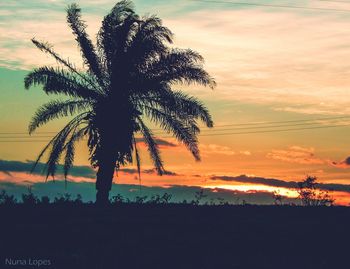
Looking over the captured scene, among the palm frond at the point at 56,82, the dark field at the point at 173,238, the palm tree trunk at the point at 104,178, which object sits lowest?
the dark field at the point at 173,238

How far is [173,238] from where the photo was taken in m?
18.5

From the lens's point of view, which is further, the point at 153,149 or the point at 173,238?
the point at 153,149

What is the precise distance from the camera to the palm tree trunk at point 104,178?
3041 centimetres

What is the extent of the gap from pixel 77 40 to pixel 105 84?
2513 millimetres

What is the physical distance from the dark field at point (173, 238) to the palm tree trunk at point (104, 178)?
6.40 meters

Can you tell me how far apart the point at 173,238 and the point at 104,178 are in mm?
12379

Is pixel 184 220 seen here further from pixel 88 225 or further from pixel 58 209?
pixel 58 209

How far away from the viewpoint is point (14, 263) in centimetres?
1546

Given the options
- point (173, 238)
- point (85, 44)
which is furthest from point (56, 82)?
point (173, 238)

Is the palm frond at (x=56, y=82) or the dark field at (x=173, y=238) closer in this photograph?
the dark field at (x=173, y=238)

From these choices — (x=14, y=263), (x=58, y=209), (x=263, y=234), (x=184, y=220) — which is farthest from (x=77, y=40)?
(x=14, y=263)

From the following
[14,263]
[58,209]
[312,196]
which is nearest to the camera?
[14,263]

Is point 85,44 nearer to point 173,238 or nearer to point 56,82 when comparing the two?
point 56,82

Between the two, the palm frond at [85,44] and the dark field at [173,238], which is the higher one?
the palm frond at [85,44]
